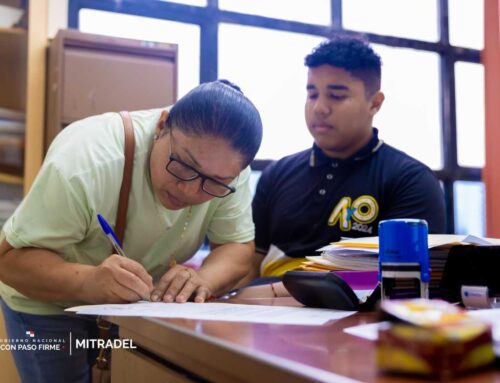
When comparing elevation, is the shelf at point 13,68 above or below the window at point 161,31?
below

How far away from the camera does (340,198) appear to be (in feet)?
5.96

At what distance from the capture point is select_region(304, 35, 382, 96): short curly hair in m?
1.90

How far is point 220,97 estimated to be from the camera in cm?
112

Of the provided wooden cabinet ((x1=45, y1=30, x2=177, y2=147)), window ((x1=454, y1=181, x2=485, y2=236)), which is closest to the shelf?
wooden cabinet ((x1=45, y1=30, x2=177, y2=147))

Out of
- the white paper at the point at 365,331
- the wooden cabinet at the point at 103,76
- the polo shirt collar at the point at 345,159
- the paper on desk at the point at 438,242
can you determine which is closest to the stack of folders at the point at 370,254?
the paper on desk at the point at 438,242

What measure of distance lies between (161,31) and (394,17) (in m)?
1.48

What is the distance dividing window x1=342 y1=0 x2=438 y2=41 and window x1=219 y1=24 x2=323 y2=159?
1.19 feet

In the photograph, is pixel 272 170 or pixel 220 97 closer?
pixel 220 97

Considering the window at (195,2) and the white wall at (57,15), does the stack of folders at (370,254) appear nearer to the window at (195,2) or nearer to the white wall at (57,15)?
the white wall at (57,15)

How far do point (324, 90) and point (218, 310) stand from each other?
1211 millimetres

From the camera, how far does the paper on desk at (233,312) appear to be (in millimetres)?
739

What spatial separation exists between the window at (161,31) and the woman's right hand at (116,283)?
1739 mm

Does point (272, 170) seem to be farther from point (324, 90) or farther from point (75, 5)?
point (75, 5)

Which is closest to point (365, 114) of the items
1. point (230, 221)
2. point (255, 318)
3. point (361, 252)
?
point (230, 221)
